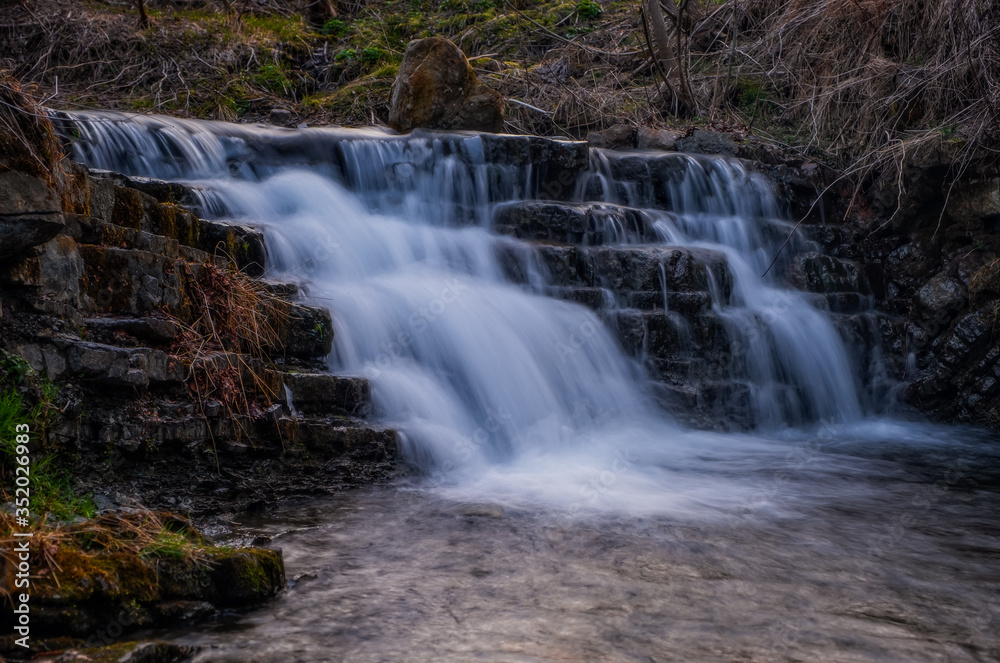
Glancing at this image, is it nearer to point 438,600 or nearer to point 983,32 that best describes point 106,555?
point 438,600

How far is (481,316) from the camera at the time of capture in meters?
6.59

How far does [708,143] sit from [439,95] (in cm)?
345

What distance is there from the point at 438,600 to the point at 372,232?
491 cm

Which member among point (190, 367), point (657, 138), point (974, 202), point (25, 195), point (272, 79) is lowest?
point (190, 367)

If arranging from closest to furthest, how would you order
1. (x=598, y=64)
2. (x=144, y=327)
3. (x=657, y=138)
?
1. (x=144, y=327)
2. (x=657, y=138)
3. (x=598, y=64)

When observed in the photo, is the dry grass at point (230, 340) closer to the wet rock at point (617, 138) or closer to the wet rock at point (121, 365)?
the wet rock at point (121, 365)

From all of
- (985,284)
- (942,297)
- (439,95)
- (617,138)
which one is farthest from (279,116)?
(985,284)

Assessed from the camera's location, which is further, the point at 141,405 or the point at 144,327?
the point at 144,327

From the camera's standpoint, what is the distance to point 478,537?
3.88m

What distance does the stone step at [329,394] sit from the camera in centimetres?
470

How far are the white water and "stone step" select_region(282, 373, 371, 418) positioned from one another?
0.18m

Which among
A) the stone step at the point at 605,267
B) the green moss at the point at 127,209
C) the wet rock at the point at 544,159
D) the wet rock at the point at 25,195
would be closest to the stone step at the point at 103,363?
the wet rock at the point at 25,195

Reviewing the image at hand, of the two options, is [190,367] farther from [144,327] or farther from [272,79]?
[272,79]

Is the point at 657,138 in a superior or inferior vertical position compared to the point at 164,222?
superior
